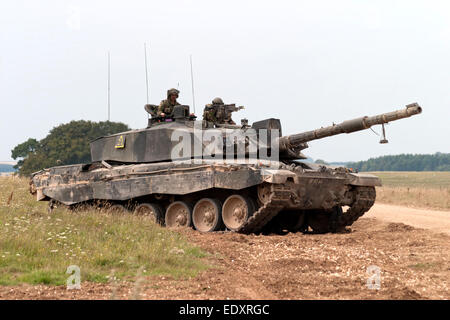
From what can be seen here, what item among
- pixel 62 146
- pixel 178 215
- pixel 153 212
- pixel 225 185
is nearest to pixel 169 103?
pixel 153 212

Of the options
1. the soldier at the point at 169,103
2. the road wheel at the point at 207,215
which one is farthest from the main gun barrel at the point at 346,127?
the soldier at the point at 169,103

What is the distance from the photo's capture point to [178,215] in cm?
1329

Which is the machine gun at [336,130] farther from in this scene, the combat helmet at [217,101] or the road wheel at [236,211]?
the combat helmet at [217,101]

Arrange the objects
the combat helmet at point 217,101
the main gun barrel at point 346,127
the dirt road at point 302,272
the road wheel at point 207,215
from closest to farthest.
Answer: the dirt road at point 302,272 → the main gun barrel at point 346,127 → the road wheel at point 207,215 → the combat helmet at point 217,101

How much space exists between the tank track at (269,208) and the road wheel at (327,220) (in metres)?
2.56

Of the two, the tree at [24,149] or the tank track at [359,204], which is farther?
the tree at [24,149]

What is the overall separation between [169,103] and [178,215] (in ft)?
10.3

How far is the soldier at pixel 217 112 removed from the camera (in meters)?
14.5

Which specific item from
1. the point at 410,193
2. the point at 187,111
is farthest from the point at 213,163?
the point at 410,193

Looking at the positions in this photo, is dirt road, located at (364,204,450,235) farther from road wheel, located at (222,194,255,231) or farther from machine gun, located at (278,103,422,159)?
road wheel, located at (222,194,255,231)

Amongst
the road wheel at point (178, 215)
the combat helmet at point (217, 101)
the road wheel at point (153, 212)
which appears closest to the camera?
the road wheel at point (178, 215)

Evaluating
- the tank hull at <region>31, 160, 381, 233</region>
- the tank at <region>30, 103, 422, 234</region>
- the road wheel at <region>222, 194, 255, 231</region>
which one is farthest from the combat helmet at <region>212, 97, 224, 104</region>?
the road wheel at <region>222, 194, 255, 231</region>

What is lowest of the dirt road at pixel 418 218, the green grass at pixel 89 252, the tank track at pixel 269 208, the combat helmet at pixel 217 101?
the dirt road at pixel 418 218
